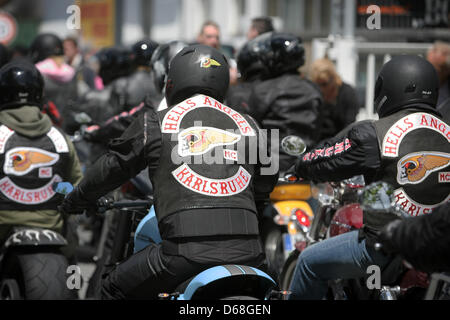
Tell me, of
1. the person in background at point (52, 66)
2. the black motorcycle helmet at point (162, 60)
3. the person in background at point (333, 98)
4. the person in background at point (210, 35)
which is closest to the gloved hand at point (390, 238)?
the black motorcycle helmet at point (162, 60)

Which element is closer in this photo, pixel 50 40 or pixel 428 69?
pixel 428 69

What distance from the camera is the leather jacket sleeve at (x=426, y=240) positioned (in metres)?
3.03

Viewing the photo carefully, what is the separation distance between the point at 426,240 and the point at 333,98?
543 cm

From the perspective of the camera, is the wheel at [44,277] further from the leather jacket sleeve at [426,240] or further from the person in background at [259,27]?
the person in background at [259,27]

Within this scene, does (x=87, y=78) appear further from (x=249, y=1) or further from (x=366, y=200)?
(x=366, y=200)

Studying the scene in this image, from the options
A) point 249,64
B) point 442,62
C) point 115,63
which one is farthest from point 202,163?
point 115,63

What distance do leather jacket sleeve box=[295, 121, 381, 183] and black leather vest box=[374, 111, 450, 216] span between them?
0.18 ft

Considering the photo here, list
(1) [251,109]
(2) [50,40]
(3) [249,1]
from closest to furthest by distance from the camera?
(1) [251,109] → (2) [50,40] → (3) [249,1]

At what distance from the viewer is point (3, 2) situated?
32625 millimetres

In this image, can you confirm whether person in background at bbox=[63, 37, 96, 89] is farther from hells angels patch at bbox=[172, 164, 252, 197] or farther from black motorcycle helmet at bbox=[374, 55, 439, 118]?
hells angels patch at bbox=[172, 164, 252, 197]

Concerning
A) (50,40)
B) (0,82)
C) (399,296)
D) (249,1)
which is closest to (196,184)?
(399,296)

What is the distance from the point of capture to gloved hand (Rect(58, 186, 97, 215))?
4398 millimetres

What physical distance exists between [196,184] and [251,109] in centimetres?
301

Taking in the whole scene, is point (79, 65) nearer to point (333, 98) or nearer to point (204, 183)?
point (333, 98)
